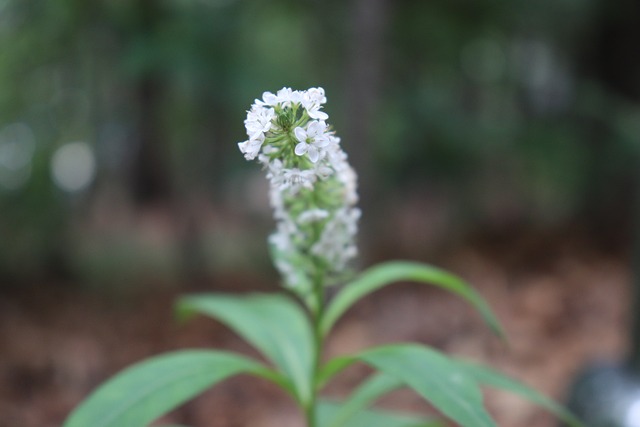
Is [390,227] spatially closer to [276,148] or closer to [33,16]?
[33,16]

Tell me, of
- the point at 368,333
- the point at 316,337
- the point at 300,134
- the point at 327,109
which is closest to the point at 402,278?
the point at 316,337

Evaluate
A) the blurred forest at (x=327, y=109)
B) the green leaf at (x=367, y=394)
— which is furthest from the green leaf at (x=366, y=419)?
the blurred forest at (x=327, y=109)

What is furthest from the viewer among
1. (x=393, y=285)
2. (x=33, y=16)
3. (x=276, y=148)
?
(x=393, y=285)

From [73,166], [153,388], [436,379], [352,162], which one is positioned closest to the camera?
[436,379]

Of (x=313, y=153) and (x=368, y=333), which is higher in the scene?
(x=368, y=333)

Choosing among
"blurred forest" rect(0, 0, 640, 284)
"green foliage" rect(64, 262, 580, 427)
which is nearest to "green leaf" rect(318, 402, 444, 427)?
"green foliage" rect(64, 262, 580, 427)

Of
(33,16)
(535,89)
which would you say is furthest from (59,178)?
(535,89)

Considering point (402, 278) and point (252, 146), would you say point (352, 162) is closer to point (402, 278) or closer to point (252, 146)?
point (402, 278)
